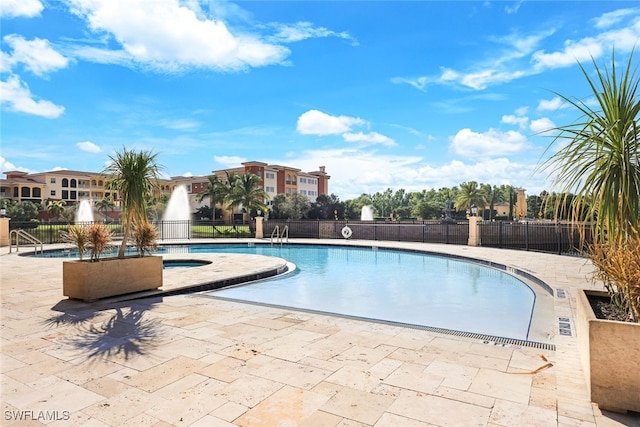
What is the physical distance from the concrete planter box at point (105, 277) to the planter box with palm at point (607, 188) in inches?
238

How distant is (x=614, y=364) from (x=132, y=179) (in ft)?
21.7

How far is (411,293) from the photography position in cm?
779

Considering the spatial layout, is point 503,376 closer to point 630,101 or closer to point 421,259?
point 630,101

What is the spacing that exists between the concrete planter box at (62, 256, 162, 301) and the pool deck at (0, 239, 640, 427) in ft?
1.97

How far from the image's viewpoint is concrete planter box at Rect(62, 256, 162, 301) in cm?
561

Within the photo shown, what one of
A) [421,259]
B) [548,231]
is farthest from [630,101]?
[548,231]

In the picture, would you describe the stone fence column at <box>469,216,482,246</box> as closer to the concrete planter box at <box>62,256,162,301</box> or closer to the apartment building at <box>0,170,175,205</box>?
the concrete planter box at <box>62,256,162,301</box>

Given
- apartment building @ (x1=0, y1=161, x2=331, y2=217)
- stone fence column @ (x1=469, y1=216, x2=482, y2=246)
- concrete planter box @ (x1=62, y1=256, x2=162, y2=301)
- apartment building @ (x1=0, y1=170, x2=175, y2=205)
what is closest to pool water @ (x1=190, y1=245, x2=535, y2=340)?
concrete planter box @ (x1=62, y1=256, x2=162, y2=301)

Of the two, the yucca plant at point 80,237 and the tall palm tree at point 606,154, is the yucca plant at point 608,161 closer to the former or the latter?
the tall palm tree at point 606,154

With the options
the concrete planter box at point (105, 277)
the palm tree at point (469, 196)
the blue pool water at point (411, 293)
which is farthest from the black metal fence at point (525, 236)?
the palm tree at point (469, 196)

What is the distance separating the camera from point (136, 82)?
14.2m

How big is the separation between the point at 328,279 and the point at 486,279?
396 cm

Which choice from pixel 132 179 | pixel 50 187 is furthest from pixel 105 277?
pixel 50 187

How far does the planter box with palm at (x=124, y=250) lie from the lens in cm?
566
